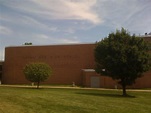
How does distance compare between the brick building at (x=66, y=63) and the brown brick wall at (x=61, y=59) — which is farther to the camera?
the brown brick wall at (x=61, y=59)

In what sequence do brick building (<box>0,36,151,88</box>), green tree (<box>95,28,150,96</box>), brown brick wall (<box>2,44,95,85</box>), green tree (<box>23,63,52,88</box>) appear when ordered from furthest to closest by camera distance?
brown brick wall (<box>2,44,95,85</box>) < brick building (<box>0,36,151,88</box>) < green tree (<box>23,63,52,88</box>) < green tree (<box>95,28,150,96</box>)

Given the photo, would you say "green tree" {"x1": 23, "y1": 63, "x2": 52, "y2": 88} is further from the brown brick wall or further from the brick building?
the brown brick wall

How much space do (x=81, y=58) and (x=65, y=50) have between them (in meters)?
4.28

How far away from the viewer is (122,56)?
38.0 meters

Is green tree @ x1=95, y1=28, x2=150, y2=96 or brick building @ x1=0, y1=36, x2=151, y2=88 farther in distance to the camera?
brick building @ x1=0, y1=36, x2=151, y2=88

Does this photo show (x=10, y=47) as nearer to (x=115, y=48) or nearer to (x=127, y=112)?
(x=115, y=48)

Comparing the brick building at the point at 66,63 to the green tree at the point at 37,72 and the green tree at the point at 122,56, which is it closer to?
the green tree at the point at 37,72

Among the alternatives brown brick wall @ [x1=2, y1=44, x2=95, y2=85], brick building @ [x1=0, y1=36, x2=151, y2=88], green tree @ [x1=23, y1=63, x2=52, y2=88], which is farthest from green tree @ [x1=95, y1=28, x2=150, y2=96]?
brown brick wall @ [x1=2, y1=44, x2=95, y2=85]

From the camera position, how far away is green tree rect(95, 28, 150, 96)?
38281 mm

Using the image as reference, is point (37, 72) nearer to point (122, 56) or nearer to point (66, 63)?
point (66, 63)

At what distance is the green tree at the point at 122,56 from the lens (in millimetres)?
38281

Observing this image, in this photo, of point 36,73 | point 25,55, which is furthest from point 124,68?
point 25,55

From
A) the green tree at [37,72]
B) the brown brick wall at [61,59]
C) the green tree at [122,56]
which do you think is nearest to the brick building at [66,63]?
the brown brick wall at [61,59]

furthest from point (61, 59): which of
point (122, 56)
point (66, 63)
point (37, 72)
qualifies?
point (122, 56)
